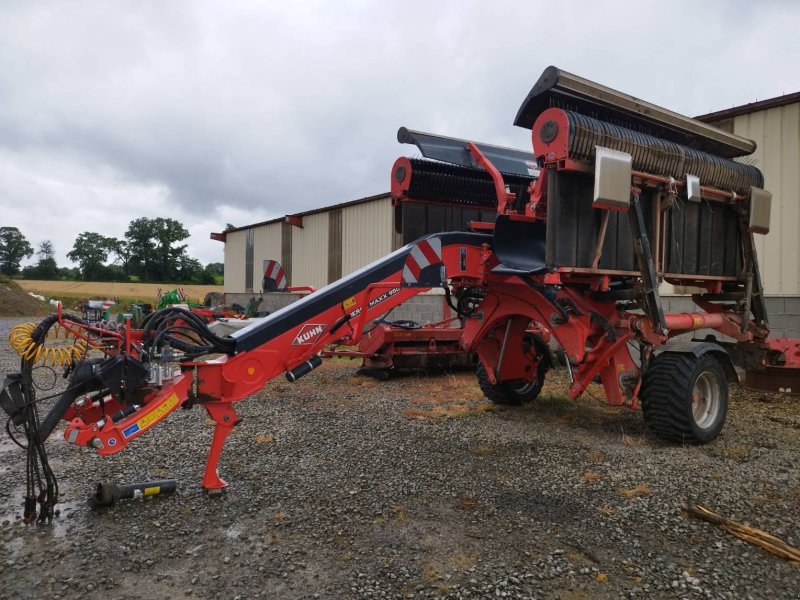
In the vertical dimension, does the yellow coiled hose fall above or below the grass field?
below

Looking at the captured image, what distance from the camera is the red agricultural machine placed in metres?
4.04

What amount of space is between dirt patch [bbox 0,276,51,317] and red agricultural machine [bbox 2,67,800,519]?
32271 mm

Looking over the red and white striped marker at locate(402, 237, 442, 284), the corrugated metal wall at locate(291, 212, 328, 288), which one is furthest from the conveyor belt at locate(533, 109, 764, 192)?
the corrugated metal wall at locate(291, 212, 328, 288)

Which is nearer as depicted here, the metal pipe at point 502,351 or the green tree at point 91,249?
the metal pipe at point 502,351

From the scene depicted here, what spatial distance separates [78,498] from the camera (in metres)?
4.19

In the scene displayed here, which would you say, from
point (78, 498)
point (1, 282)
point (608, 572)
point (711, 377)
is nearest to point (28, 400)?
point (78, 498)

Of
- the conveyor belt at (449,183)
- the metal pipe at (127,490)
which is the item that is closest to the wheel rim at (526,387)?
the conveyor belt at (449,183)

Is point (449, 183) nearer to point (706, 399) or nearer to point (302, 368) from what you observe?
point (302, 368)

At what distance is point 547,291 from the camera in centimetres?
574

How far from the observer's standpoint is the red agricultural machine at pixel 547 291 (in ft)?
13.3

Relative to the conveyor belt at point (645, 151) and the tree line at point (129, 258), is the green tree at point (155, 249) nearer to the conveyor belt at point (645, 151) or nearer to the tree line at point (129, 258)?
the tree line at point (129, 258)

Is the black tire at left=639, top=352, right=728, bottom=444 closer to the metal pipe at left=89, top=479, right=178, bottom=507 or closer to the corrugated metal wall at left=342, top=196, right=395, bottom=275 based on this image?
the metal pipe at left=89, top=479, right=178, bottom=507

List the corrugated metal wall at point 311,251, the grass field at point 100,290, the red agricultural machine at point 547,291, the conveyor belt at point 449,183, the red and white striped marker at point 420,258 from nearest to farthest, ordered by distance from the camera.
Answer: the red agricultural machine at point 547,291
the red and white striped marker at point 420,258
the conveyor belt at point 449,183
the corrugated metal wall at point 311,251
the grass field at point 100,290

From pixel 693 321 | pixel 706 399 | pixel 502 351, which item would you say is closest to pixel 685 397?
pixel 706 399
